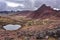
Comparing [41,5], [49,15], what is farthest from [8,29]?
[41,5]

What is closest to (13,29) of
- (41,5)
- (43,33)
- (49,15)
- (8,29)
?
(8,29)

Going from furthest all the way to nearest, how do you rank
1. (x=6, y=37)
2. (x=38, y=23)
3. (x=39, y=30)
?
(x=38, y=23) < (x=39, y=30) < (x=6, y=37)

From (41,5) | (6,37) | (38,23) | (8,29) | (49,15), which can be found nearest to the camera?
(6,37)

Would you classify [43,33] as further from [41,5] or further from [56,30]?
[41,5]

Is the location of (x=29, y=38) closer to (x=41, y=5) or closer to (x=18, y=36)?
(x=18, y=36)

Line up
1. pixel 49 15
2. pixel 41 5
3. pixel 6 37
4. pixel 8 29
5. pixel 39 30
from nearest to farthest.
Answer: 1. pixel 6 37
2. pixel 39 30
3. pixel 8 29
4. pixel 49 15
5. pixel 41 5

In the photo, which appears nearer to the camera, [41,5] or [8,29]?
[8,29]
